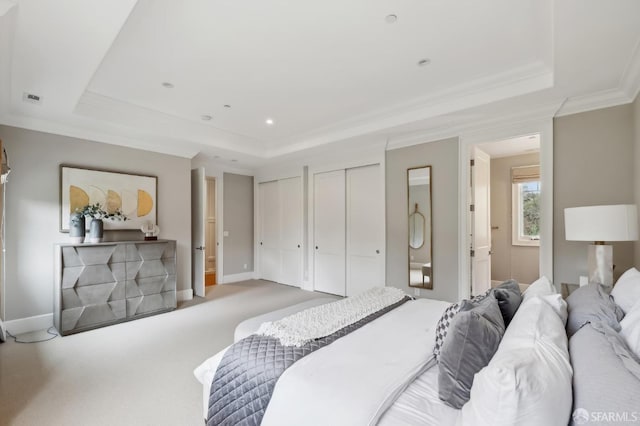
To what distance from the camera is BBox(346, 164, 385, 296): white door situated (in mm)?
4629

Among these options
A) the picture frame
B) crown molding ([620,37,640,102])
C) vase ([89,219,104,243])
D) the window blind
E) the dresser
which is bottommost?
→ the dresser

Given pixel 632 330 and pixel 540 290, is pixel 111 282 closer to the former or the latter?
pixel 540 290

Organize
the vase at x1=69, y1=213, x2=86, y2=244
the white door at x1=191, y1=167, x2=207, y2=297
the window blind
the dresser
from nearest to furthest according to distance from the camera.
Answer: the dresser, the vase at x1=69, y1=213, x2=86, y2=244, the white door at x1=191, y1=167, x2=207, y2=297, the window blind

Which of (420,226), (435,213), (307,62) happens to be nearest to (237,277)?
(420,226)

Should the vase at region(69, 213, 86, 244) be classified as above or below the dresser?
above

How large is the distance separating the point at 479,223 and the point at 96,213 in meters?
4.95

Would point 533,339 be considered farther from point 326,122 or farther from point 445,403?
point 326,122

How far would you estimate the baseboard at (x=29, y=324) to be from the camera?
3381 mm

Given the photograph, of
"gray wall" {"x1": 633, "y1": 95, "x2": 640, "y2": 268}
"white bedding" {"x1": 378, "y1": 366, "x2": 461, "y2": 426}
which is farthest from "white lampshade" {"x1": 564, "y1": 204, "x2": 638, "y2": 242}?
"white bedding" {"x1": 378, "y1": 366, "x2": 461, "y2": 426}

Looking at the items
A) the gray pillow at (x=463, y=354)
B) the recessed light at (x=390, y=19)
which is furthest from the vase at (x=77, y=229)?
the gray pillow at (x=463, y=354)

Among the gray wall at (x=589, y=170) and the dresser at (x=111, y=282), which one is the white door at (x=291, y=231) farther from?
the gray wall at (x=589, y=170)

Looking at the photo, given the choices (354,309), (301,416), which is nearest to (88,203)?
(354,309)

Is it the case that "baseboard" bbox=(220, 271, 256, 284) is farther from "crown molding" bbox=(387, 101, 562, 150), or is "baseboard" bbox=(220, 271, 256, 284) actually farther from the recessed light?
the recessed light
